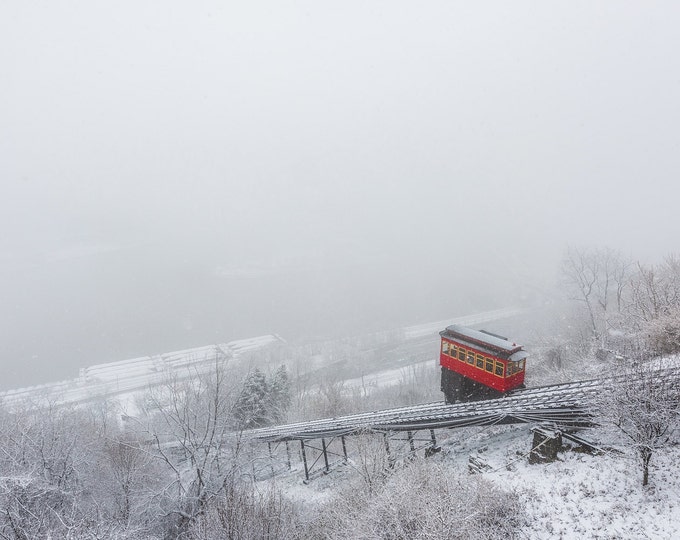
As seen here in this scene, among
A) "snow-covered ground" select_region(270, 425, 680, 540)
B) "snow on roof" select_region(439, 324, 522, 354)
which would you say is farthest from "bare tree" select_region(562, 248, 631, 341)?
"snow-covered ground" select_region(270, 425, 680, 540)

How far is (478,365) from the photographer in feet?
82.8

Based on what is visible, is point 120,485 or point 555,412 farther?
point 120,485

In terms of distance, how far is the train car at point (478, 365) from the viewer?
78.0 feet

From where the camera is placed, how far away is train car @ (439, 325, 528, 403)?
23.8 m

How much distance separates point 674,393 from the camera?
1326 cm

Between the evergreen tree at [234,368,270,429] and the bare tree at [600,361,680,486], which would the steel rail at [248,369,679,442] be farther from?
the evergreen tree at [234,368,270,429]

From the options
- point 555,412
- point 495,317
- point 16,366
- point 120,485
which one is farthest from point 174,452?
point 495,317

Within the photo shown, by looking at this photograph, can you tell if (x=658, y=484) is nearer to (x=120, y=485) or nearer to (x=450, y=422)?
(x=450, y=422)

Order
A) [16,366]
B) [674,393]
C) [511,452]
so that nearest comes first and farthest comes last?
[674,393]
[511,452]
[16,366]

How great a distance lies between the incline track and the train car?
1.08m

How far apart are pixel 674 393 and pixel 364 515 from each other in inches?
427

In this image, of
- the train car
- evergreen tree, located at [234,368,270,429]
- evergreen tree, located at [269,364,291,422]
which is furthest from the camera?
evergreen tree, located at [269,364,291,422]

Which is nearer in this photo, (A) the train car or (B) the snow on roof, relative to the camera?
(A) the train car

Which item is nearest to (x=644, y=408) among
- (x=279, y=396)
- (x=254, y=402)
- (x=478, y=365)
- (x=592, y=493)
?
(x=592, y=493)
